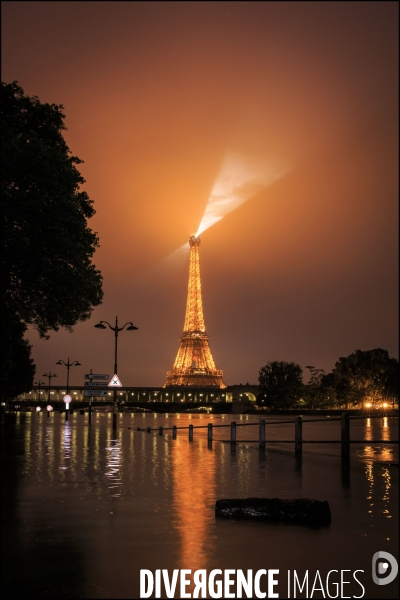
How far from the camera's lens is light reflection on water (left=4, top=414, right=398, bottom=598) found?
808 cm

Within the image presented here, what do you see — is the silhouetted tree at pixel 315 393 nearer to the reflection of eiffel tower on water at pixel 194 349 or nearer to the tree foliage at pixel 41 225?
the reflection of eiffel tower on water at pixel 194 349

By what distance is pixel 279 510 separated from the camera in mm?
10383

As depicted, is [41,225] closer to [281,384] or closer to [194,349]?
[281,384]

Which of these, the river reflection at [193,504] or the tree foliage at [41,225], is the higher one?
the tree foliage at [41,225]

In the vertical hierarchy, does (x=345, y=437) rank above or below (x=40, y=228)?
below

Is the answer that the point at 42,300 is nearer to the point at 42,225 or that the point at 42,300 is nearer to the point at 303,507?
the point at 42,225

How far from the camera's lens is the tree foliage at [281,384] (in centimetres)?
15412

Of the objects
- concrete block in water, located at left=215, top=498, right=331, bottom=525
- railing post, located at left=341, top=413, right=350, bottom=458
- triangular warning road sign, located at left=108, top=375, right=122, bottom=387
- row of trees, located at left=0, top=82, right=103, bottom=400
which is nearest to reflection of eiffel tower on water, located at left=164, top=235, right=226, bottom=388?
triangular warning road sign, located at left=108, top=375, right=122, bottom=387

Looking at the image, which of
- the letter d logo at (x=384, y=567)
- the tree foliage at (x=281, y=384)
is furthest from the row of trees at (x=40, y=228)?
the tree foliage at (x=281, y=384)

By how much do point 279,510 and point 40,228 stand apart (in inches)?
625

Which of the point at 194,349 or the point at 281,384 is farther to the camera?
the point at 194,349

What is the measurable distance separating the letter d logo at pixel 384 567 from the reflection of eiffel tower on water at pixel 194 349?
171914 millimetres

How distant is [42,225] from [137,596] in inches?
724

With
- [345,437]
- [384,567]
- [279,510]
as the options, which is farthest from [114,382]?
[384,567]
